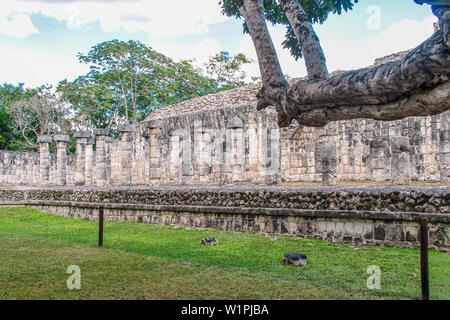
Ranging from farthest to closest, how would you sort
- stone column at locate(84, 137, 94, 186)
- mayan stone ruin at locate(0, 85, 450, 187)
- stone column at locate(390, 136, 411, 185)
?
stone column at locate(84, 137, 94, 186), mayan stone ruin at locate(0, 85, 450, 187), stone column at locate(390, 136, 411, 185)

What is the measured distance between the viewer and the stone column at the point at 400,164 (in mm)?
9695

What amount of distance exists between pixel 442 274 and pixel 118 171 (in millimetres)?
20058

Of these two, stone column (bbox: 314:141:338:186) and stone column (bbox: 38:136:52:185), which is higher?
stone column (bbox: 38:136:52:185)

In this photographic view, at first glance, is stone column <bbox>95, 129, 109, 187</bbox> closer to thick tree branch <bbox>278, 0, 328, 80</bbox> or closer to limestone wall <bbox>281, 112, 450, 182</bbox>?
limestone wall <bbox>281, 112, 450, 182</bbox>

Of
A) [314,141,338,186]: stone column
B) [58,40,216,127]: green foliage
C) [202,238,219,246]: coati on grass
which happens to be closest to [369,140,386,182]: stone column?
[314,141,338,186]: stone column

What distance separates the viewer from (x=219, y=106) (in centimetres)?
2047

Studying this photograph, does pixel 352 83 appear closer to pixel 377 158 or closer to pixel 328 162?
pixel 328 162

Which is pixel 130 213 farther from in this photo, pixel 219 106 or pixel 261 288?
pixel 219 106

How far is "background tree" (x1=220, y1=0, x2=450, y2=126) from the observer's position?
9.27 feet

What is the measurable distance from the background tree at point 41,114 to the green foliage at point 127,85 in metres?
1.04

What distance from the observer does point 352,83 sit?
3.33 metres

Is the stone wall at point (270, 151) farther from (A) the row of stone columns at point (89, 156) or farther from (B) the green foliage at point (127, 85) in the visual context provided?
(B) the green foliage at point (127, 85)

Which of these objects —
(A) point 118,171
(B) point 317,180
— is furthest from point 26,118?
(B) point 317,180

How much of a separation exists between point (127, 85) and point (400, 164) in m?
23.5
